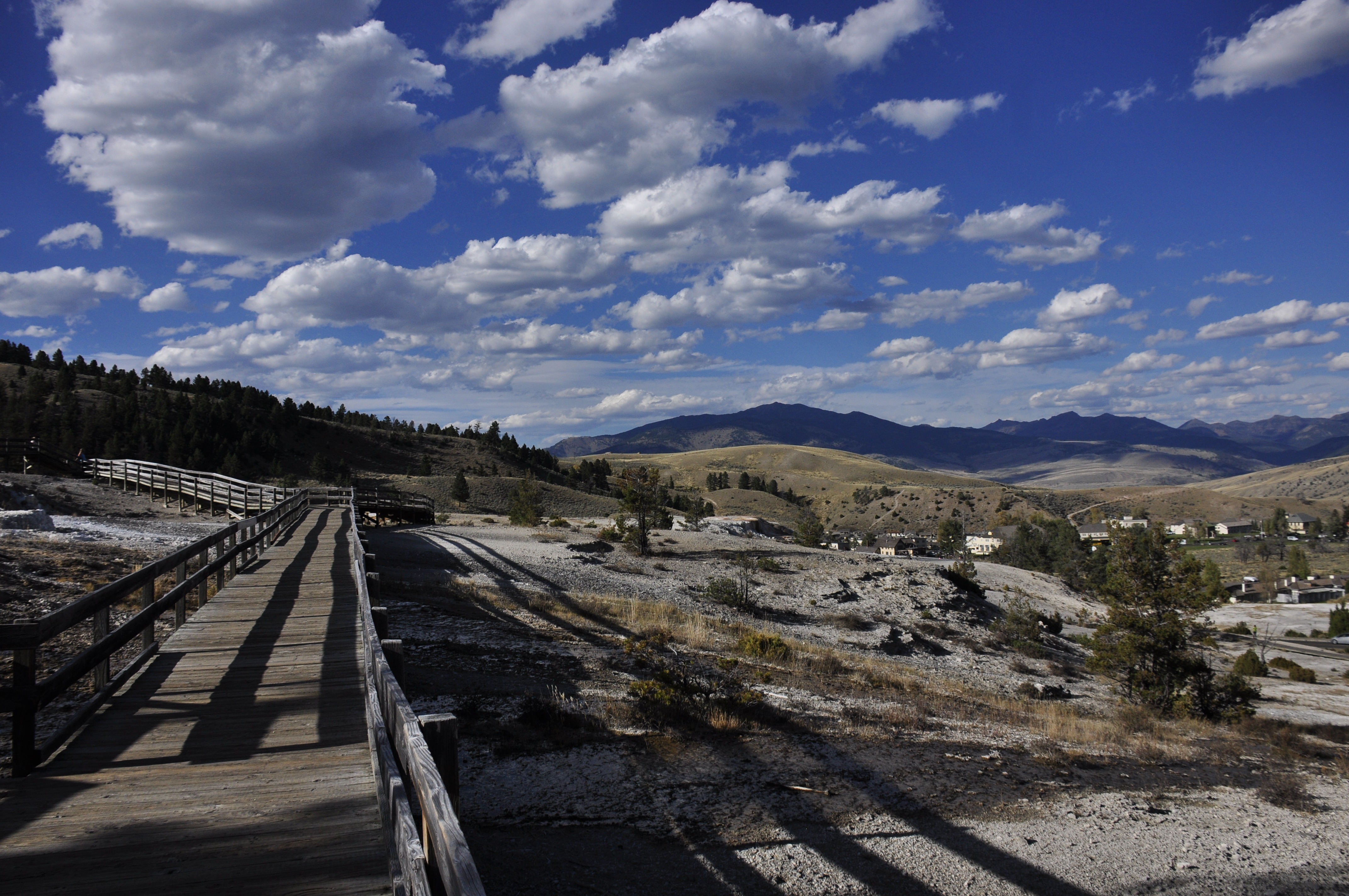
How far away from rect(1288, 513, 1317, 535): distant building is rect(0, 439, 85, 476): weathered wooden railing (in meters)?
196

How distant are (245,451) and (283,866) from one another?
8744 cm

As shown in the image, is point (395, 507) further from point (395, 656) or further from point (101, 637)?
point (395, 656)

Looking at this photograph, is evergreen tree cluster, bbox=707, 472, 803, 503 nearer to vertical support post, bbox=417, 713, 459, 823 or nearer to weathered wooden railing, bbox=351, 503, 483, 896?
weathered wooden railing, bbox=351, 503, 483, 896

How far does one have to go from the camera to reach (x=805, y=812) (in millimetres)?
8109

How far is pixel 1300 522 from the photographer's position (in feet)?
536

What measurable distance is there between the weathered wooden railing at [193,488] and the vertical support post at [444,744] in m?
27.3

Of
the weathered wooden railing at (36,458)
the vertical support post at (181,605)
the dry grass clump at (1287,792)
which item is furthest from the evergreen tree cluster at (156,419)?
the dry grass clump at (1287,792)

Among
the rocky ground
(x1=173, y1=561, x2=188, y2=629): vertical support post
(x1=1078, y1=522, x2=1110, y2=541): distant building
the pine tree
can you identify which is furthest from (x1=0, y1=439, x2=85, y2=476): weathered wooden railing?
(x1=1078, y1=522, x2=1110, y2=541): distant building

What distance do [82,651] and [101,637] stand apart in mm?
1031

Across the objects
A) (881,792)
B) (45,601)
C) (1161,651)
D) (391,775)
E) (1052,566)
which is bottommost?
(1052,566)

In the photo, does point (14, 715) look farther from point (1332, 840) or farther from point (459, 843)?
point (1332, 840)

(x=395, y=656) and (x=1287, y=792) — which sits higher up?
(x=395, y=656)

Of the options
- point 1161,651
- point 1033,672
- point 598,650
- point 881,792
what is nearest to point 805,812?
point 881,792

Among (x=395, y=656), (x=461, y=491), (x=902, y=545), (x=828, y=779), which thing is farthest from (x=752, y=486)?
(x=395, y=656)
